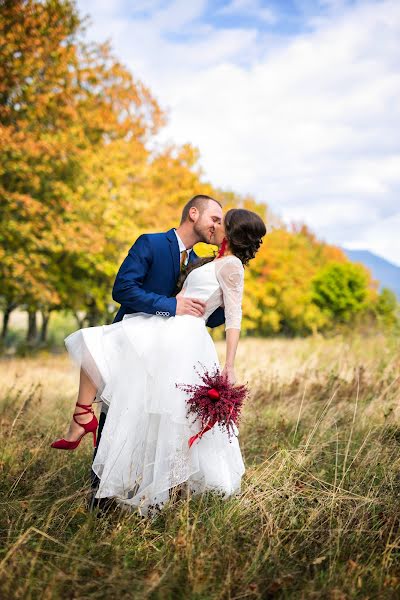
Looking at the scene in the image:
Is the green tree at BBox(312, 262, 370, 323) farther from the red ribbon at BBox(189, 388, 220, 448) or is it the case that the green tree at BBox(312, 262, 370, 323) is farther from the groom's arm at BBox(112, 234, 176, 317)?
the red ribbon at BBox(189, 388, 220, 448)

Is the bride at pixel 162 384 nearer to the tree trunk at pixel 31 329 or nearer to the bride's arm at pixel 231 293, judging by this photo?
the bride's arm at pixel 231 293

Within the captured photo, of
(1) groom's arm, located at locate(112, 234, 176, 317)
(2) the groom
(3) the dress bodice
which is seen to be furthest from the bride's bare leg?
(3) the dress bodice

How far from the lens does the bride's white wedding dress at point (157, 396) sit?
3.40 m

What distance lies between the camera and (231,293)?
3574 millimetres

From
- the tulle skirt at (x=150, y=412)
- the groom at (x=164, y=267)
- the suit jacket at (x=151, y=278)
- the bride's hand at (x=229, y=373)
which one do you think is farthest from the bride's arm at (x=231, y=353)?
the suit jacket at (x=151, y=278)

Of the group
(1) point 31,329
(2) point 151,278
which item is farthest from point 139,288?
(1) point 31,329

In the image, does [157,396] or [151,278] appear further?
[151,278]

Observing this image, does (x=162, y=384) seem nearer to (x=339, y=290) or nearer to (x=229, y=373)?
(x=229, y=373)

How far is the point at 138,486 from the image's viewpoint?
3531 millimetres

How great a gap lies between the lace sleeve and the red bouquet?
385 mm

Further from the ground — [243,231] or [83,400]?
[243,231]

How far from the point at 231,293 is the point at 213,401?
26.9 inches

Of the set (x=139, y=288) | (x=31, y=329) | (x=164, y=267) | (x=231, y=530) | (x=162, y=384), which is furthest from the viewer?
(x=31, y=329)

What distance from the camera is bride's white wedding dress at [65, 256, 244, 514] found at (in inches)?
134
